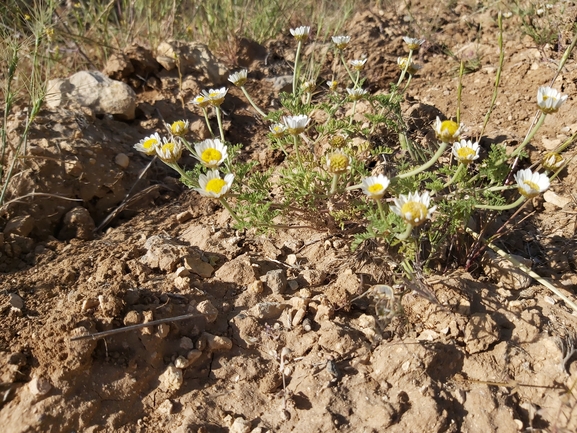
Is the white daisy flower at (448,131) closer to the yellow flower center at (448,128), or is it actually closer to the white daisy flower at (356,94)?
the yellow flower center at (448,128)

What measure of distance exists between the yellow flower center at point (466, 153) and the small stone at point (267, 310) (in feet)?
3.15

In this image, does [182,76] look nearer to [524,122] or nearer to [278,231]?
[278,231]

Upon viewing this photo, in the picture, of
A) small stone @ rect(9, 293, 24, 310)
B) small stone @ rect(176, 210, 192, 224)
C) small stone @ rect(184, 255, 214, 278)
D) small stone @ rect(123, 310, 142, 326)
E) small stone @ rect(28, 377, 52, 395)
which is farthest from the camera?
small stone @ rect(176, 210, 192, 224)

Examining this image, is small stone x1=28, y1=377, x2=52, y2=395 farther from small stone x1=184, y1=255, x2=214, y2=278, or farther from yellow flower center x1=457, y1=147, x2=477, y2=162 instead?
yellow flower center x1=457, y1=147, x2=477, y2=162

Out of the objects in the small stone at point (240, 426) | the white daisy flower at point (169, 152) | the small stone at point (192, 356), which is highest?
the white daisy flower at point (169, 152)

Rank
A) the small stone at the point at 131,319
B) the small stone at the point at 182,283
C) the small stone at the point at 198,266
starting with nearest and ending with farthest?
the small stone at the point at 131,319
the small stone at the point at 182,283
the small stone at the point at 198,266

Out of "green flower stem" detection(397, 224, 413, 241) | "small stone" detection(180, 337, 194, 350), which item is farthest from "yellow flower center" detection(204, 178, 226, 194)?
"green flower stem" detection(397, 224, 413, 241)

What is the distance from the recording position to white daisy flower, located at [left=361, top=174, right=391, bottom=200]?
1.85 meters

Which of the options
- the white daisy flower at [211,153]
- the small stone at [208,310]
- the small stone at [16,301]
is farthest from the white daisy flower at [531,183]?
the small stone at [16,301]

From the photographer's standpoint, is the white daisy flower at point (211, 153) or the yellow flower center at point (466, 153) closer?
the yellow flower center at point (466, 153)

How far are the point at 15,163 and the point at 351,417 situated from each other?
2183 mm

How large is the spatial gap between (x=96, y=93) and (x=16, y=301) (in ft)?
5.73

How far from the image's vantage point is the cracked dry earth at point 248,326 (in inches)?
72.0

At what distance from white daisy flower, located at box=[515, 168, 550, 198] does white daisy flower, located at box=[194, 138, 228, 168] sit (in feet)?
3.80
